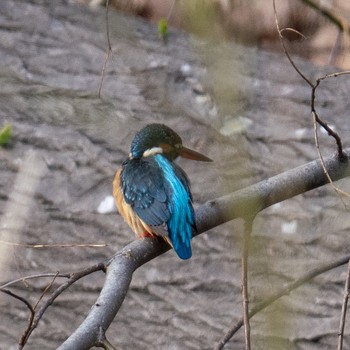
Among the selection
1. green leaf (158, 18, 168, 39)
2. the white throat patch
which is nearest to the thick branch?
the white throat patch

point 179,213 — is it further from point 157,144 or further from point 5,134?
point 5,134

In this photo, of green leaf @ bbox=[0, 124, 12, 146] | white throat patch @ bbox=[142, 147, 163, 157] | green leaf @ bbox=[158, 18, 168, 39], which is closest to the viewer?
white throat patch @ bbox=[142, 147, 163, 157]

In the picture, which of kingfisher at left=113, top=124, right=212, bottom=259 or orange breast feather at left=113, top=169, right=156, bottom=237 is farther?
orange breast feather at left=113, top=169, right=156, bottom=237

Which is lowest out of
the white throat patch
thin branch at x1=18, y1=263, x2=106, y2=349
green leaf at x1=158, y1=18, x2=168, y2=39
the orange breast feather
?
green leaf at x1=158, y1=18, x2=168, y2=39

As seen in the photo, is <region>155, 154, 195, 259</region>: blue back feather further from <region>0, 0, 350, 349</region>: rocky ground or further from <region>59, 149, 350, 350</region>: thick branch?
<region>0, 0, 350, 349</region>: rocky ground

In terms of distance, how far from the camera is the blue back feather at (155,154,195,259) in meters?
2.29

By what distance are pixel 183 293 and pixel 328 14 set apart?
186cm

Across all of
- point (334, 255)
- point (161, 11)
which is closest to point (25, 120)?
point (161, 11)

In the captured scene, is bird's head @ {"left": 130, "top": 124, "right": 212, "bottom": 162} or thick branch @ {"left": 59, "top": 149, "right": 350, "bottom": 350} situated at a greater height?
thick branch @ {"left": 59, "top": 149, "right": 350, "bottom": 350}

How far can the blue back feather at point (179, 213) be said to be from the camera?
7.50ft

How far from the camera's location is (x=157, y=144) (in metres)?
2.77

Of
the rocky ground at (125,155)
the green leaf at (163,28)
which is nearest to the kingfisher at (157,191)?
the rocky ground at (125,155)

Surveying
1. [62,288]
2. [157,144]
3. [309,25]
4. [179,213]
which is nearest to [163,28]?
[309,25]

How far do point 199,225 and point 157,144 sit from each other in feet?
2.31
